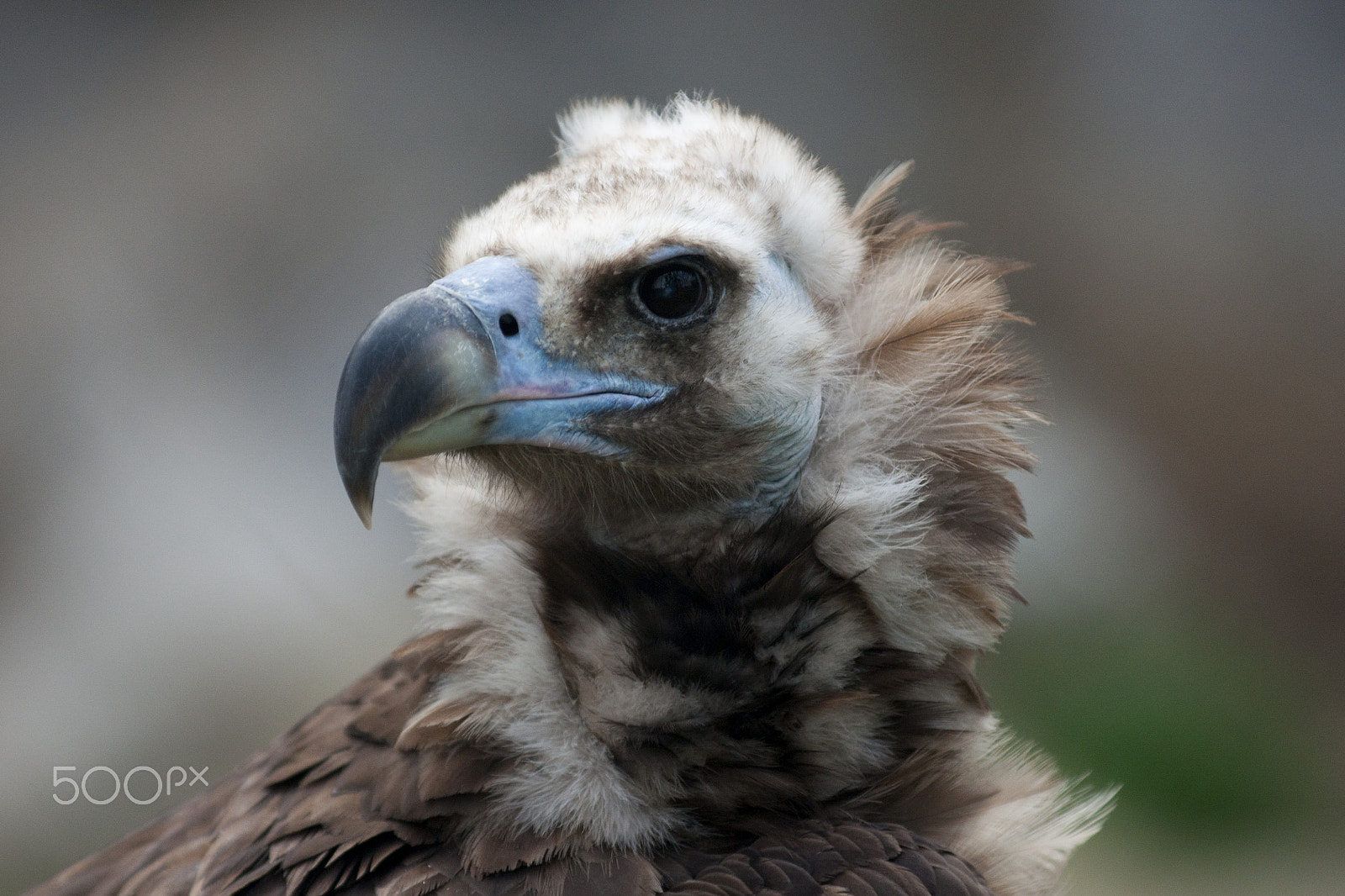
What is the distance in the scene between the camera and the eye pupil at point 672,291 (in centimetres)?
132

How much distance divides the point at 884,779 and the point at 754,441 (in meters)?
0.45

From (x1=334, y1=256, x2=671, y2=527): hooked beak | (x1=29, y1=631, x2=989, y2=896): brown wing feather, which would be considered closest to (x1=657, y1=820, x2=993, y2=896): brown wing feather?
(x1=29, y1=631, x2=989, y2=896): brown wing feather

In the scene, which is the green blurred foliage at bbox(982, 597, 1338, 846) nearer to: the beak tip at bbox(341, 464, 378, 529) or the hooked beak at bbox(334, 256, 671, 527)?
the hooked beak at bbox(334, 256, 671, 527)

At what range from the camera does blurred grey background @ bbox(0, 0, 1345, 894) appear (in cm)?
422

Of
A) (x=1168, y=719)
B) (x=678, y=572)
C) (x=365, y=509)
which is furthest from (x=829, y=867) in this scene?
(x=1168, y=719)

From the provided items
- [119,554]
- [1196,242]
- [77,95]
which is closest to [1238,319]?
[1196,242]

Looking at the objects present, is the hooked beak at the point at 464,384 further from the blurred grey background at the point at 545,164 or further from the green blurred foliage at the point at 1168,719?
the green blurred foliage at the point at 1168,719

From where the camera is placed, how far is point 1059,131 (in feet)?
19.3

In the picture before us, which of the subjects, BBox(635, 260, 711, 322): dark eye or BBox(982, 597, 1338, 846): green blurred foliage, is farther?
BBox(982, 597, 1338, 846): green blurred foliage

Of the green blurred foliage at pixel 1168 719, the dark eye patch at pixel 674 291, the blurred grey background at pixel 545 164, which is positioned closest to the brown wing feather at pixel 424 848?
the dark eye patch at pixel 674 291

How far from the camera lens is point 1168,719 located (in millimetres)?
4281

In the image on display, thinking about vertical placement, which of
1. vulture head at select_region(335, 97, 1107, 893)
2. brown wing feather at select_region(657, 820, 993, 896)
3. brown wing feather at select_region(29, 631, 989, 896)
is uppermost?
vulture head at select_region(335, 97, 1107, 893)

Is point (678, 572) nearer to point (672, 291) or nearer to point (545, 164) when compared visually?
point (672, 291)

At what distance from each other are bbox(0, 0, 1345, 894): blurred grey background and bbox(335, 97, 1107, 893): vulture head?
106 inches
